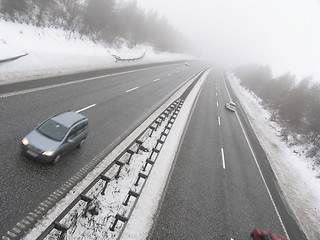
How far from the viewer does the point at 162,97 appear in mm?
27797

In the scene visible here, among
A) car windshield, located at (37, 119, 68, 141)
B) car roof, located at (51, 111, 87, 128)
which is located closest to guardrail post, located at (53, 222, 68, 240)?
car windshield, located at (37, 119, 68, 141)

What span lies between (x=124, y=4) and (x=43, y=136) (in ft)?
207

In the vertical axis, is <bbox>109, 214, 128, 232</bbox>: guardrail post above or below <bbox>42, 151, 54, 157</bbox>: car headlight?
below

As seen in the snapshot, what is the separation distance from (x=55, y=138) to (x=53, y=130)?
48 centimetres

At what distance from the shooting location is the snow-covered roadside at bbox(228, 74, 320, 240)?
46.9 ft

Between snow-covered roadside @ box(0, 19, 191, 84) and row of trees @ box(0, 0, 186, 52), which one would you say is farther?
row of trees @ box(0, 0, 186, 52)

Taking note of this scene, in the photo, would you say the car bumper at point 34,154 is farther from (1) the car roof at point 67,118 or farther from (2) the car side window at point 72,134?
(1) the car roof at point 67,118

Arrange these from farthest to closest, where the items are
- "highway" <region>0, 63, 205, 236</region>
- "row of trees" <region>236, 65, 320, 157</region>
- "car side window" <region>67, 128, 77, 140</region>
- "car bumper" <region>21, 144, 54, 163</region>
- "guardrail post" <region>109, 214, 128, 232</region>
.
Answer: "row of trees" <region>236, 65, 320, 157</region> → "car side window" <region>67, 128, 77, 140</region> → "car bumper" <region>21, 144, 54, 163</region> → "highway" <region>0, 63, 205, 236</region> → "guardrail post" <region>109, 214, 128, 232</region>

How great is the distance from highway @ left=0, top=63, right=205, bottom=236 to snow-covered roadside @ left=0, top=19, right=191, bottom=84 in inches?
52.5

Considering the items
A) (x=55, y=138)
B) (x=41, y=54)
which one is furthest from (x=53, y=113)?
(x=41, y=54)

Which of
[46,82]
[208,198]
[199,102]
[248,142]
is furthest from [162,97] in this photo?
[208,198]

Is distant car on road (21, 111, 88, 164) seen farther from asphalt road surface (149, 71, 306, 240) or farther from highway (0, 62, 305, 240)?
asphalt road surface (149, 71, 306, 240)

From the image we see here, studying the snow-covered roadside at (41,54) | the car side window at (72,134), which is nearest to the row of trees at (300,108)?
the car side window at (72,134)

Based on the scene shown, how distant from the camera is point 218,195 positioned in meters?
13.2
